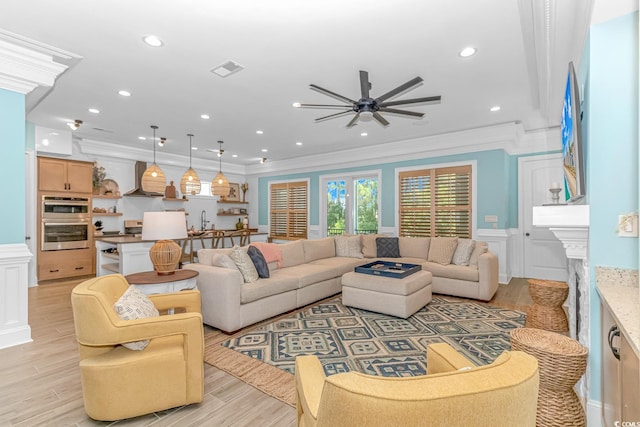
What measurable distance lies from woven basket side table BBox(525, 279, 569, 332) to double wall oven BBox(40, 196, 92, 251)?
24.6ft

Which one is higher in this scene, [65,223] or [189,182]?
[189,182]

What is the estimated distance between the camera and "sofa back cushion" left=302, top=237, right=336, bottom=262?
17.7 feet

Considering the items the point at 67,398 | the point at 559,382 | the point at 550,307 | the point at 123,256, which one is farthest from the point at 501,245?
the point at 123,256

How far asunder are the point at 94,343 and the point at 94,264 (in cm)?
546

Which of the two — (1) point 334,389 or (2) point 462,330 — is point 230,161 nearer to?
(2) point 462,330

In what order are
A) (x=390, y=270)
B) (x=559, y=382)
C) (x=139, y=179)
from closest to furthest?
(x=559, y=382)
(x=390, y=270)
(x=139, y=179)

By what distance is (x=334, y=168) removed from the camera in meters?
7.80

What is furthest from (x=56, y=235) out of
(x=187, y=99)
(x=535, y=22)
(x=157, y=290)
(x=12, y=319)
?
(x=535, y=22)

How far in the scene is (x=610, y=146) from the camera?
1887 mm

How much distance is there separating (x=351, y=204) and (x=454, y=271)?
336cm

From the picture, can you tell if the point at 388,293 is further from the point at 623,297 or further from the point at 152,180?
the point at 152,180

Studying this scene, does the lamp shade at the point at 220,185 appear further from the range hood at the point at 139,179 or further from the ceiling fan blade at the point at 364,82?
the ceiling fan blade at the point at 364,82

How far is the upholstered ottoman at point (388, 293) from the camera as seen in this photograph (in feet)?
12.3

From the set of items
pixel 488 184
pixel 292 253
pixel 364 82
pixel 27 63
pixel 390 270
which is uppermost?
pixel 27 63
